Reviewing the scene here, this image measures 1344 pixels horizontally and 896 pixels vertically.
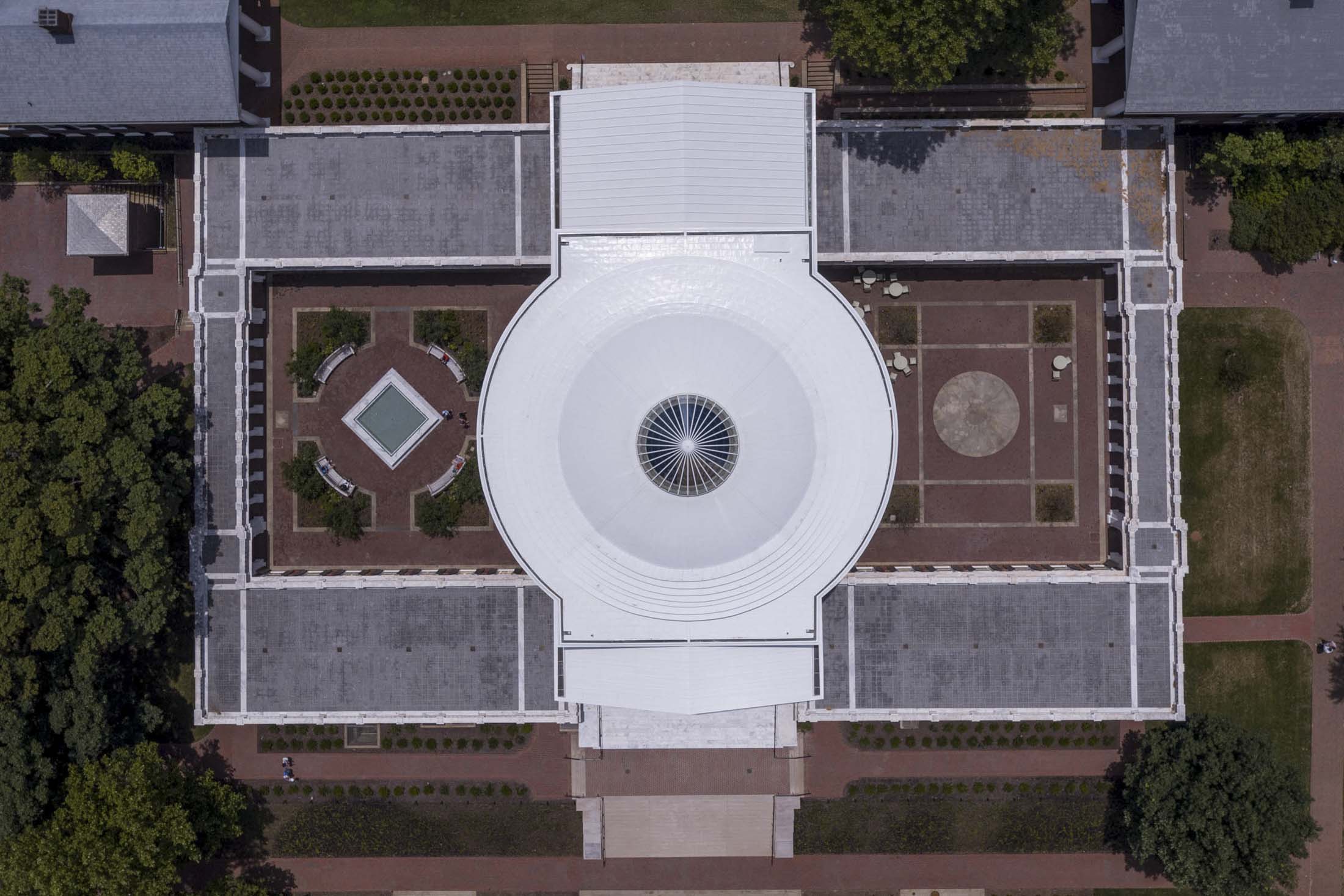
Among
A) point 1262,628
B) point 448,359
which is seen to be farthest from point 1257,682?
point 448,359

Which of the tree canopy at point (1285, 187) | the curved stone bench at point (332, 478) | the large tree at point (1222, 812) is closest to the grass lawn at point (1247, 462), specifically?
the tree canopy at point (1285, 187)

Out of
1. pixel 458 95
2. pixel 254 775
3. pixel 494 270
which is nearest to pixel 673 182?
pixel 494 270

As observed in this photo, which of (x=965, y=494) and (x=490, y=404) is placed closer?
(x=490, y=404)

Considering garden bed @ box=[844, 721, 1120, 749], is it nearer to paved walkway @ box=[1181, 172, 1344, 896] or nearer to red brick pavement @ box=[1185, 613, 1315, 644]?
red brick pavement @ box=[1185, 613, 1315, 644]

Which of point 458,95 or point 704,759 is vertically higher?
point 458,95

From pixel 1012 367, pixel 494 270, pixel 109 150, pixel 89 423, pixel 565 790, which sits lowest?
pixel 565 790

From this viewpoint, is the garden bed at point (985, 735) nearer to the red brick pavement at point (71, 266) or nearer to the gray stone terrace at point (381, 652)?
the gray stone terrace at point (381, 652)

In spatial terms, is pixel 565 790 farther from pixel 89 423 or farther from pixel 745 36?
pixel 745 36
